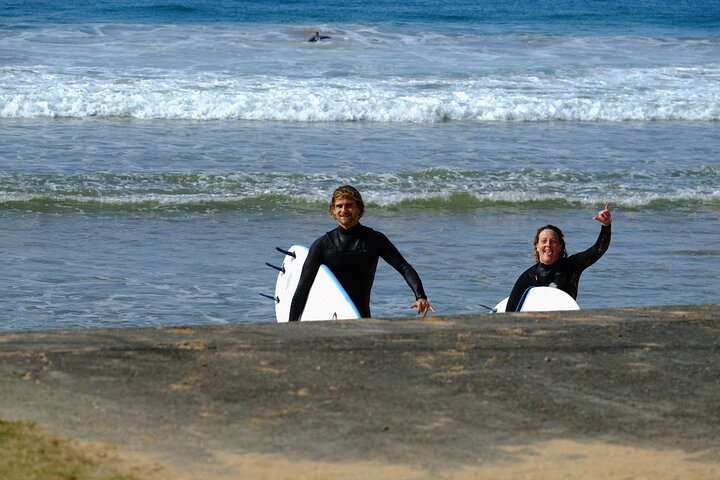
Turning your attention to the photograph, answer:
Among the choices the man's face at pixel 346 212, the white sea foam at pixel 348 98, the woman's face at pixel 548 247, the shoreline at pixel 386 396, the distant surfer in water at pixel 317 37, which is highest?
the distant surfer in water at pixel 317 37

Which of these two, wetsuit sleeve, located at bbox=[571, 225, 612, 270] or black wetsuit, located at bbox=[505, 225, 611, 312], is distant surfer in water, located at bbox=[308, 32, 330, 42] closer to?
wetsuit sleeve, located at bbox=[571, 225, 612, 270]

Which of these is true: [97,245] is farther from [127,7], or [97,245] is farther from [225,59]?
[127,7]

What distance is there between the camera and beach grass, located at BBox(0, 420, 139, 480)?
3.88 m

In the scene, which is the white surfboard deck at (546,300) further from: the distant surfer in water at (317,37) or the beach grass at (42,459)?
the distant surfer in water at (317,37)

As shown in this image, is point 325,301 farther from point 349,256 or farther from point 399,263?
point 399,263

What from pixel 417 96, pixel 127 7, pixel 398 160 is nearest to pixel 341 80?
pixel 417 96

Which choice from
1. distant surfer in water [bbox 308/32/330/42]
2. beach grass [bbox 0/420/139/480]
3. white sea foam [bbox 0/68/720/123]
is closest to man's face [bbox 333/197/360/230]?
beach grass [bbox 0/420/139/480]

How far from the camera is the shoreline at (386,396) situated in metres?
4.12

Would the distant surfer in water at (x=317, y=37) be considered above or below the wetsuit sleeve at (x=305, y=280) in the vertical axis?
above

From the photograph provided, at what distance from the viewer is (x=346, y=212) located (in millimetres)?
7258

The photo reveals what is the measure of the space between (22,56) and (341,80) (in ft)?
21.8

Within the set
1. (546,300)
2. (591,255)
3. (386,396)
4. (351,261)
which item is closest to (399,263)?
(351,261)

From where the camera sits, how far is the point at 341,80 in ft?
73.0

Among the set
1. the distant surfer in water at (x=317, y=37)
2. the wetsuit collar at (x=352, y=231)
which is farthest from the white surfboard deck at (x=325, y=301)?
the distant surfer in water at (x=317, y=37)
